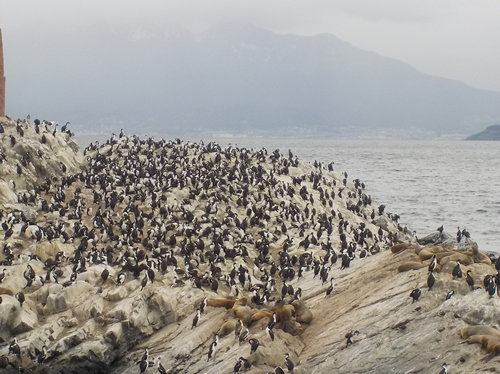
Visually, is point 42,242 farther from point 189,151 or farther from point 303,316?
point 189,151

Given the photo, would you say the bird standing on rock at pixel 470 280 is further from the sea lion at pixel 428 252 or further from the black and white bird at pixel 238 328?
the black and white bird at pixel 238 328

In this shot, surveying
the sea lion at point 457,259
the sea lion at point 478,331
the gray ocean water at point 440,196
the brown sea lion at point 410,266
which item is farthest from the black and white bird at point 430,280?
the gray ocean water at point 440,196

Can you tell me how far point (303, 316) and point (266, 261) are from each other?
30.9 ft

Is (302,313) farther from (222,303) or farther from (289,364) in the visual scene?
(289,364)

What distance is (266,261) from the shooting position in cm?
3294

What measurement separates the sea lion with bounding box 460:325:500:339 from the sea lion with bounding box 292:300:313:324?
6.96m

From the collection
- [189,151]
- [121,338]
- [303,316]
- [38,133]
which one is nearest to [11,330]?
[121,338]

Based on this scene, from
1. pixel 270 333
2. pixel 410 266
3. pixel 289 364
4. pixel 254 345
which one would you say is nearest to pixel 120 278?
pixel 270 333

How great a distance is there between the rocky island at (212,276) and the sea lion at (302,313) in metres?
0.06

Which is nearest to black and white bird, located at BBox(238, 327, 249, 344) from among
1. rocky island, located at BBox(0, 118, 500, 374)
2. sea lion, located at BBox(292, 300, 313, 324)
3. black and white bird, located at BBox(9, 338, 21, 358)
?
rocky island, located at BBox(0, 118, 500, 374)

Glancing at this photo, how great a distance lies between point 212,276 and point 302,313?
7.19 m

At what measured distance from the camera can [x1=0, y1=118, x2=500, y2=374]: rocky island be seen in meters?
20.0

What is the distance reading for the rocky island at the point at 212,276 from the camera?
20.0 m

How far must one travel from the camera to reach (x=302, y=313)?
23.8m
